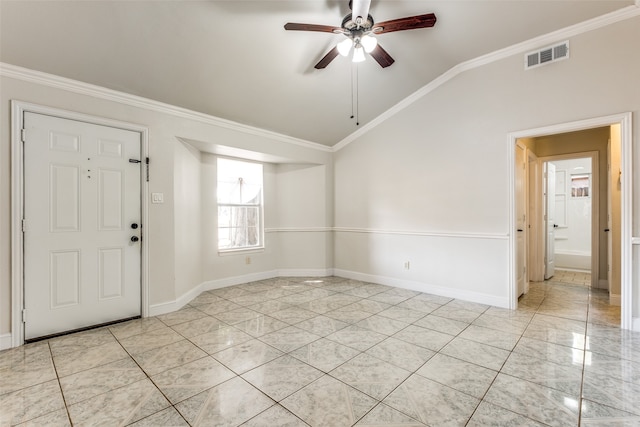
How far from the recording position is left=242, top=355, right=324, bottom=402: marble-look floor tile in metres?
1.94

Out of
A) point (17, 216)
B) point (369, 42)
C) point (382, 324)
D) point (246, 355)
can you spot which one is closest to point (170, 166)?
point (17, 216)

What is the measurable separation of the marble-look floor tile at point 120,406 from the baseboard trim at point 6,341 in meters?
1.46

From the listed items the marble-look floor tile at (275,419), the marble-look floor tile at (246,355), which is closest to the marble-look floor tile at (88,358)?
the marble-look floor tile at (246,355)

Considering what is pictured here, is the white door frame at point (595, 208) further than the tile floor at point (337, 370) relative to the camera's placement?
Yes

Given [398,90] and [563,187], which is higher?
[398,90]

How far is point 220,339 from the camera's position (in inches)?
108

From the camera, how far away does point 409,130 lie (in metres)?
4.43

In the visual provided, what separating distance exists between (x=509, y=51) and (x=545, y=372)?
3431 millimetres

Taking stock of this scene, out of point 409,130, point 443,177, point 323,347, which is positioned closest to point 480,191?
point 443,177

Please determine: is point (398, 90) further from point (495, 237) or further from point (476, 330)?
point (476, 330)

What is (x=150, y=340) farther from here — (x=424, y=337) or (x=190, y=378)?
(x=424, y=337)

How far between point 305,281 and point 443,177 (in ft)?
9.34

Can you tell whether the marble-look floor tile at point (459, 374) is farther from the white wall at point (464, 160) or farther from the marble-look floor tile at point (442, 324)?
the white wall at point (464, 160)

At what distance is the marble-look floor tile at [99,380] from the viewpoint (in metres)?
1.93
